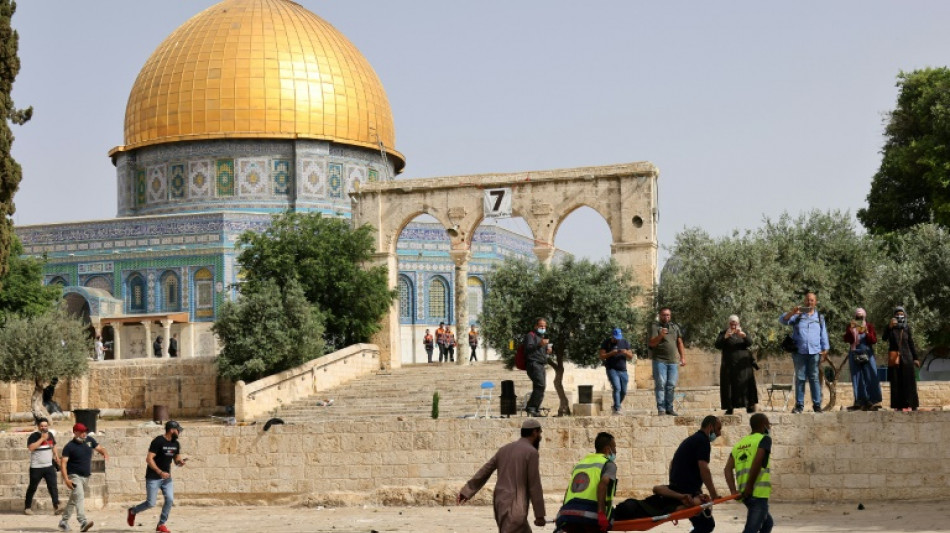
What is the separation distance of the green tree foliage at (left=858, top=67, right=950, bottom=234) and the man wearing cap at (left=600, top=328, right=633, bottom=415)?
13.7 meters

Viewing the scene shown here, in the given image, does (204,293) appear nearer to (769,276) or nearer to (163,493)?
(769,276)

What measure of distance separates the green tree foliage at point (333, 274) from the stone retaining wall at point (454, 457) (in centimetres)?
1087

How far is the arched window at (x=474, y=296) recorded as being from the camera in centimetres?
4188

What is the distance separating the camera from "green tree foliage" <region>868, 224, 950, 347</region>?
945 inches

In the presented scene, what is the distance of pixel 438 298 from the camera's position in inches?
1692

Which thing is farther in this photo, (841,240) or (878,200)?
(878,200)

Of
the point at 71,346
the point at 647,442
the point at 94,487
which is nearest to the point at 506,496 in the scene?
the point at 647,442

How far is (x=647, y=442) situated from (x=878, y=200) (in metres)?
19.5

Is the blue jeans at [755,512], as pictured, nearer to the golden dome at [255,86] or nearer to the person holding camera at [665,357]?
the person holding camera at [665,357]

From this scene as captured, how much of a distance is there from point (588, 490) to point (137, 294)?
34.6 metres

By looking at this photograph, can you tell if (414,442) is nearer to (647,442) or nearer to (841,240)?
(647,442)

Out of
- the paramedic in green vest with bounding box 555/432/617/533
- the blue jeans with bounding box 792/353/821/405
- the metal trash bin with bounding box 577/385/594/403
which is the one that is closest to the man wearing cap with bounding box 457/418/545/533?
the paramedic in green vest with bounding box 555/432/617/533

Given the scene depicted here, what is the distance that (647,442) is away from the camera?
16.4 m

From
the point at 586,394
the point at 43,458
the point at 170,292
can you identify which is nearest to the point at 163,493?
the point at 43,458
